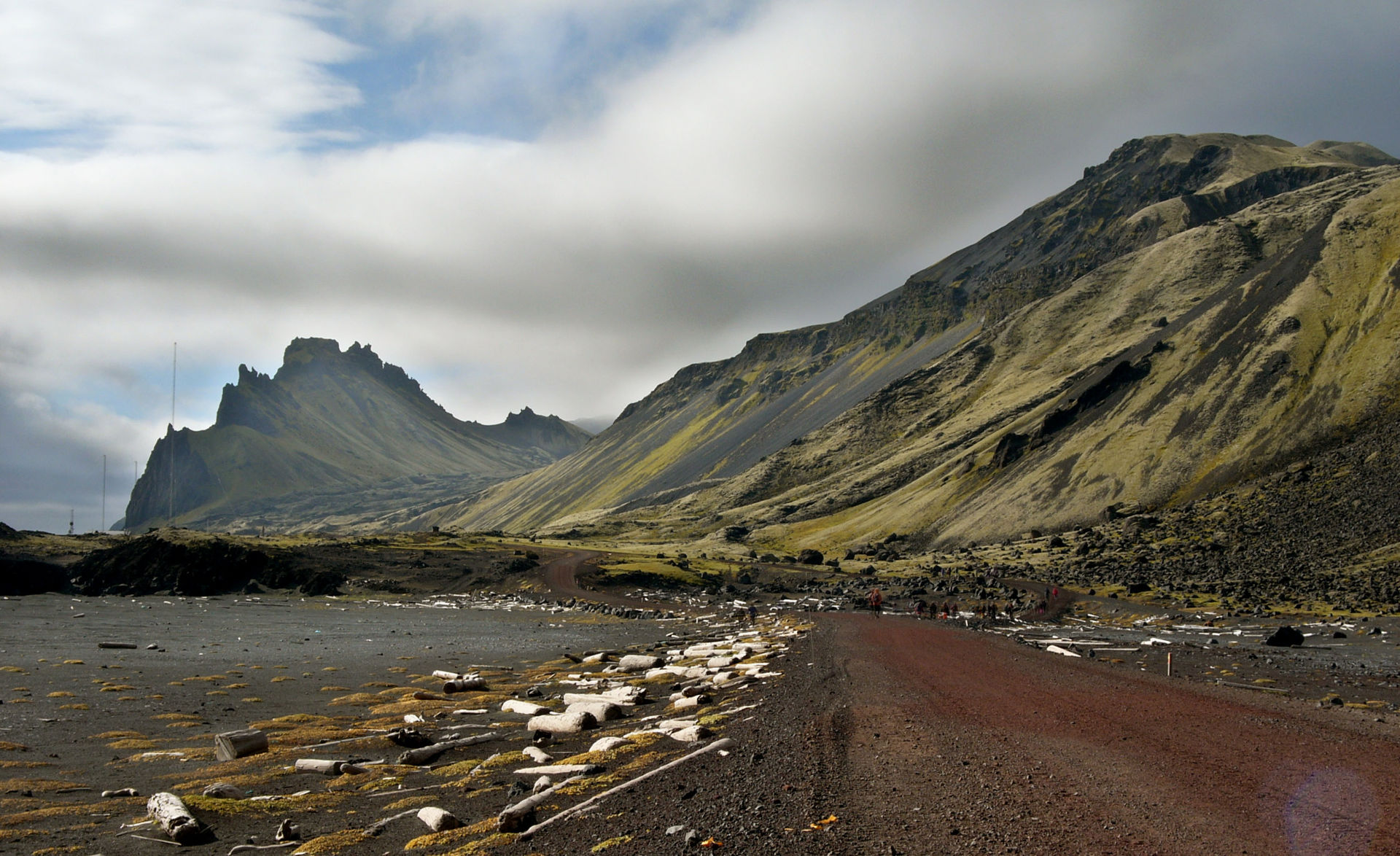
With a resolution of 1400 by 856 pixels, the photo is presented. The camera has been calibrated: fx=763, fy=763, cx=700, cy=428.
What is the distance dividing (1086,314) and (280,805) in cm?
20799

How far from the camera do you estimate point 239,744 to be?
1675cm

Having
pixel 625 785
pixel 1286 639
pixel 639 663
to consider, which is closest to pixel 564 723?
pixel 625 785

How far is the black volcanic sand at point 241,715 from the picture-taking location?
12922 mm

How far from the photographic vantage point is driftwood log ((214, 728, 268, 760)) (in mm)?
16578

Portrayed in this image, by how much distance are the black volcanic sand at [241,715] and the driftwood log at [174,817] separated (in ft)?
0.83

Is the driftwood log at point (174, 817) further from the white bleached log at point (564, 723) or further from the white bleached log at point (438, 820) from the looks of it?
the white bleached log at point (564, 723)

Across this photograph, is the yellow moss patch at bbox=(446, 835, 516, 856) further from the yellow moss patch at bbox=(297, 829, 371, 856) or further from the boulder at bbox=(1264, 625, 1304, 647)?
the boulder at bbox=(1264, 625, 1304, 647)

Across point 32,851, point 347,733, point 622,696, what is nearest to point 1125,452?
point 622,696

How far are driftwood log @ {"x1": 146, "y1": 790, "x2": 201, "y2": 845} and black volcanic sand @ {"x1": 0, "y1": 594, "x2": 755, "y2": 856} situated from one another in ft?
0.83

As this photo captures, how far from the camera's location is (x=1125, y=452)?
107 metres

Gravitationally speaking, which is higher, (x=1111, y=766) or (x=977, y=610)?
(x=1111, y=766)

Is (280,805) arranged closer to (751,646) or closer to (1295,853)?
(1295,853)

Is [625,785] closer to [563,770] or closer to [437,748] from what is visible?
[563,770]

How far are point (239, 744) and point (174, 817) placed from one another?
5182 mm
